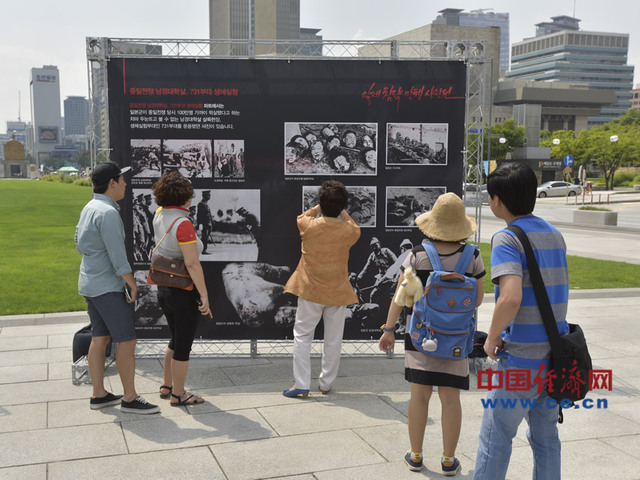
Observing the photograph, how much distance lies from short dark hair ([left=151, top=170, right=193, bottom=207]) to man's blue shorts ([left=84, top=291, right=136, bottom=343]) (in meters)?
0.83

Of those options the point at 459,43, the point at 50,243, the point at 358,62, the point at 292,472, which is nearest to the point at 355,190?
the point at 358,62

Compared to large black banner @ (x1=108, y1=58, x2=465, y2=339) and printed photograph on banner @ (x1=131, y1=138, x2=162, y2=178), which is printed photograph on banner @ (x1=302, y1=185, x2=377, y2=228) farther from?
printed photograph on banner @ (x1=131, y1=138, x2=162, y2=178)

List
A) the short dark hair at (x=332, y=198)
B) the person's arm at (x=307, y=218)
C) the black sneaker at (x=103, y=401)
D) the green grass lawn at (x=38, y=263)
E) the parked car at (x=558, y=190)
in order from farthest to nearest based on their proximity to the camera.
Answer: the parked car at (x=558, y=190), the green grass lawn at (x=38, y=263), the person's arm at (x=307, y=218), the short dark hair at (x=332, y=198), the black sneaker at (x=103, y=401)

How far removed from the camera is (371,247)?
6.30 meters

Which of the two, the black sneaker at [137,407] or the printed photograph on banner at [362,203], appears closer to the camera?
the black sneaker at [137,407]

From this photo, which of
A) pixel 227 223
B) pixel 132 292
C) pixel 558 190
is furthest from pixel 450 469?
pixel 558 190

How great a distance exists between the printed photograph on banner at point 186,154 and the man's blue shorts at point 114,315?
1608 mm

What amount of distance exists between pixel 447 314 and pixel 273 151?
3046 millimetres

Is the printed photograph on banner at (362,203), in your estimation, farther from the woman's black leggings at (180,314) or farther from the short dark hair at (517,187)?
the short dark hair at (517,187)

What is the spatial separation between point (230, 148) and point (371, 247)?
173cm

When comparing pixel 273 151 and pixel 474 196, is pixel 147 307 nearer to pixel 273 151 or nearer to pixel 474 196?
pixel 273 151

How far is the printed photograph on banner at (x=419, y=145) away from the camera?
20.4 feet

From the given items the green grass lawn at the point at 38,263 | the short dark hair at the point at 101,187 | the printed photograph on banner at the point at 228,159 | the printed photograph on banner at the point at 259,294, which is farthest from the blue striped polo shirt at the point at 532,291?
the green grass lawn at the point at 38,263

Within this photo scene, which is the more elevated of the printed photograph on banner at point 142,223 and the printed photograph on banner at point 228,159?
the printed photograph on banner at point 228,159
